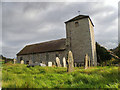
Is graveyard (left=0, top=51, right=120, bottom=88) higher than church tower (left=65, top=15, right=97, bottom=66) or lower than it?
lower

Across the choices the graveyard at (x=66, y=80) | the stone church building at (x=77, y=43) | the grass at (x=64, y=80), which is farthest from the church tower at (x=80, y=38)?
the grass at (x=64, y=80)

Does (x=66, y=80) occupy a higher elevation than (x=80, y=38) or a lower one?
lower

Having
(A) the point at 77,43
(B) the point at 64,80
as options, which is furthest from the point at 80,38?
(B) the point at 64,80

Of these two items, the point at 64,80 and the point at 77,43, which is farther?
the point at 77,43

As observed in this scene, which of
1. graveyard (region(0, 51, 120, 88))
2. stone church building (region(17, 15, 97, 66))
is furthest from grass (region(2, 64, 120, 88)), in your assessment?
stone church building (region(17, 15, 97, 66))

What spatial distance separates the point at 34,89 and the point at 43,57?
2158 centimetres

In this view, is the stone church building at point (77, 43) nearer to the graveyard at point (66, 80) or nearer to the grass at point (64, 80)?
the graveyard at point (66, 80)

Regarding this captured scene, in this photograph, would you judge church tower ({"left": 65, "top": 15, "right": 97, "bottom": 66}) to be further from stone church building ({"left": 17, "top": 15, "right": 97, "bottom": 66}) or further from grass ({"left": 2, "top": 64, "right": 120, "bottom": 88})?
grass ({"left": 2, "top": 64, "right": 120, "bottom": 88})

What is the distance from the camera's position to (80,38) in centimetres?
2031

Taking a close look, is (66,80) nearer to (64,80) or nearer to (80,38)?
(64,80)

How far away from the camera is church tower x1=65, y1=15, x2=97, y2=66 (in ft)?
63.1

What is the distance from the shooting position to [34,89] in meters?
2.74

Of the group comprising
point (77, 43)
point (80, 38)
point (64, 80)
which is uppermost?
point (80, 38)

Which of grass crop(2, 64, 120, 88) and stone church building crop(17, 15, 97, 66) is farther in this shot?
stone church building crop(17, 15, 97, 66)
